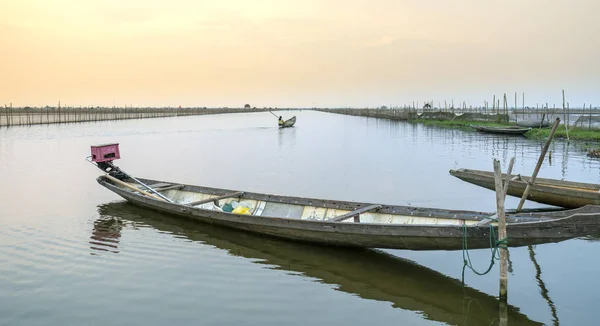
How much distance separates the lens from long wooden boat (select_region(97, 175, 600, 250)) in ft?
17.9

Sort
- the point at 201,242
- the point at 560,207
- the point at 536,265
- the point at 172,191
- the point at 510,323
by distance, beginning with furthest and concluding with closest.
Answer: the point at 172,191 → the point at 560,207 → the point at 201,242 → the point at 536,265 → the point at 510,323

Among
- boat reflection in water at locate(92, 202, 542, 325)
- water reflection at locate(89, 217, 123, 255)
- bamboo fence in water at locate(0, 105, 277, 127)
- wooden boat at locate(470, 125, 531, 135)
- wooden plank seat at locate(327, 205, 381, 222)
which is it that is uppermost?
bamboo fence in water at locate(0, 105, 277, 127)

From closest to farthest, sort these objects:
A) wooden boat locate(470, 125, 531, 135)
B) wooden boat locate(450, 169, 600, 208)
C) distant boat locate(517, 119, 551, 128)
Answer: wooden boat locate(450, 169, 600, 208)
wooden boat locate(470, 125, 531, 135)
distant boat locate(517, 119, 551, 128)

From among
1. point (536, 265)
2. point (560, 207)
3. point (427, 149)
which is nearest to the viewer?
point (536, 265)

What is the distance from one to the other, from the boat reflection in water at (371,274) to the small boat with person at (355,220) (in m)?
0.24

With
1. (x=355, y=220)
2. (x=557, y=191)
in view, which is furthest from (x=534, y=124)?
(x=355, y=220)

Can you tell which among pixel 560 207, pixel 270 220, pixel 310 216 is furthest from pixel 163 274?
pixel 560 207

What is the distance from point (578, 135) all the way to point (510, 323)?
91.9 ft

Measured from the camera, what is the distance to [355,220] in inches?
302

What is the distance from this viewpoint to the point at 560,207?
10.4 metres

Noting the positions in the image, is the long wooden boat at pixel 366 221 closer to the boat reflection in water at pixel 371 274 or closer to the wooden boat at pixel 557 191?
the boat reflection in water at pixel 371 274

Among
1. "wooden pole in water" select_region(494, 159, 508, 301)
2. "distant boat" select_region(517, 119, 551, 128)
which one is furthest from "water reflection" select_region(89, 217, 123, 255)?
"distant boat" select_region(517, 119, 551, 128)

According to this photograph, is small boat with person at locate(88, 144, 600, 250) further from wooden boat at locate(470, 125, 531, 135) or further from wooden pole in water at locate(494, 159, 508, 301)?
wooden boat at locate(470, 125, 531, 135)

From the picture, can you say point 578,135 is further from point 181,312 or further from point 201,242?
point 181,312
